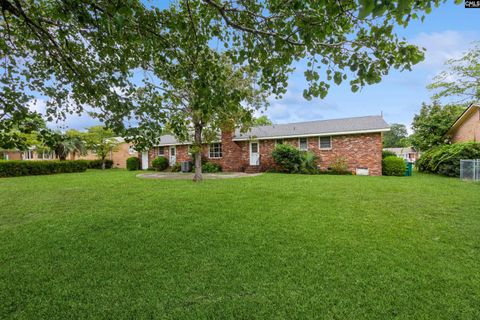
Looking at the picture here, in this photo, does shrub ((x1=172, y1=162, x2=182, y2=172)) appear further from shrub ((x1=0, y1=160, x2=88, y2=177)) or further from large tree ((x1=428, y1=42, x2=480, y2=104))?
large tree ((x1=428, y1=42, x2=480, y2=104))

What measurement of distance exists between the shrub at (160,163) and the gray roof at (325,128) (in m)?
7.06

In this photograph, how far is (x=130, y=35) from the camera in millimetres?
2816

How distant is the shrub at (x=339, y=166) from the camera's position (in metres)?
14.5

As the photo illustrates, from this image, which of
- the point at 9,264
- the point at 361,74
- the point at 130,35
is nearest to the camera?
the point at 361,74

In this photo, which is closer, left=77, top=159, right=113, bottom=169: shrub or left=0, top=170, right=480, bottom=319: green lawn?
left=0, top=170, right=480, bottom=319: green lawn

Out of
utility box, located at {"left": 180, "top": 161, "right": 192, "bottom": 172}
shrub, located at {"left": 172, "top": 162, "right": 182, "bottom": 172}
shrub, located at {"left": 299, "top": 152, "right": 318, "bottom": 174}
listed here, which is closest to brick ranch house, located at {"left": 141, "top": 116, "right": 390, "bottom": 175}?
shrub, located at {"left": 299, "top": 152, "right": 318, "bottom": 174}

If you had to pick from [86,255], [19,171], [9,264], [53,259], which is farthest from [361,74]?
[19,171]

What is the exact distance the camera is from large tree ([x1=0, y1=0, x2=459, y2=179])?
254 cm

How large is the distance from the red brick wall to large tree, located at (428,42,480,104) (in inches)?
462

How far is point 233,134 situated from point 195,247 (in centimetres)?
1470

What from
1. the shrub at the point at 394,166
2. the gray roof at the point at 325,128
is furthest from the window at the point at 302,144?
the shrub at the point at 394,166

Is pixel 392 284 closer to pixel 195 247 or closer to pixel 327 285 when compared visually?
pixel 327 285

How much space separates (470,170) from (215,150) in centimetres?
1519

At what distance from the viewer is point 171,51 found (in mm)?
3596
